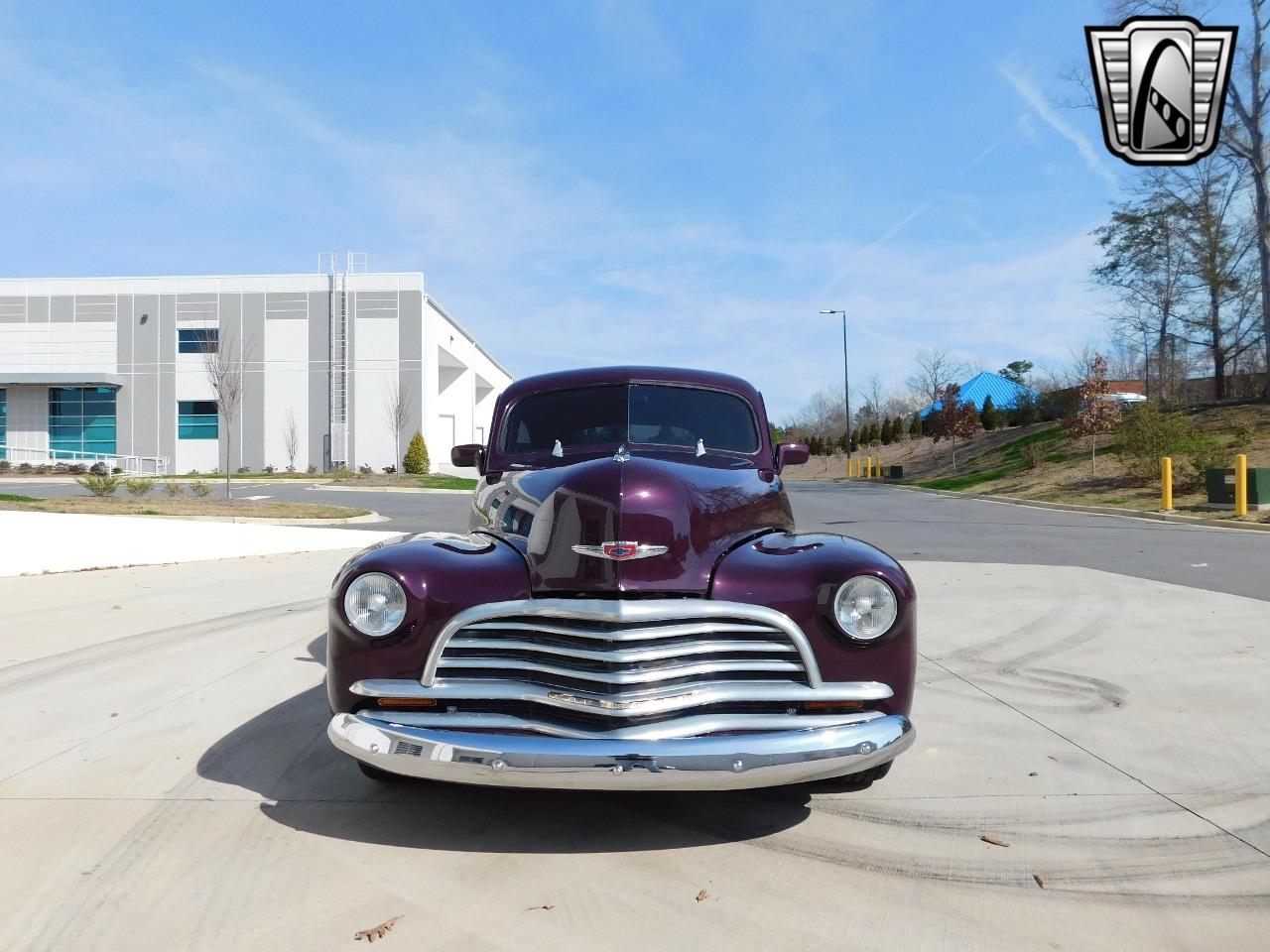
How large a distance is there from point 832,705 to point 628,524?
2.87ft

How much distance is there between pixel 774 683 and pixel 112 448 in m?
45.8

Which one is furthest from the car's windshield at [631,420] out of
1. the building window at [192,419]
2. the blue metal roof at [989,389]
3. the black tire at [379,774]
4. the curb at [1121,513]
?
the blue metal roof at [989,389]

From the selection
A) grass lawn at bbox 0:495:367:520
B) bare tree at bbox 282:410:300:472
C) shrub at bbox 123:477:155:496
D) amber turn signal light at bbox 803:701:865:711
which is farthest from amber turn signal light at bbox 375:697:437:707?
bare tree at bbox 282:410:300:472

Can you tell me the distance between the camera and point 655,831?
9.83 feet

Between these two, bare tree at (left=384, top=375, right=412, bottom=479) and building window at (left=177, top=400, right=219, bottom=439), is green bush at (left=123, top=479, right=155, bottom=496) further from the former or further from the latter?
building window at (left=177, top=400, right=219, bottom=439)

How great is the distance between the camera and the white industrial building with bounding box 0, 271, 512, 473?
1556 inches

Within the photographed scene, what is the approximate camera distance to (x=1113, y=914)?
2.41m

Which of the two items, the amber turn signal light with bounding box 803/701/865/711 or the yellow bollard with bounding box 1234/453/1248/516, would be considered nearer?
the amber turn signal light with bounding box 803/701/865/711

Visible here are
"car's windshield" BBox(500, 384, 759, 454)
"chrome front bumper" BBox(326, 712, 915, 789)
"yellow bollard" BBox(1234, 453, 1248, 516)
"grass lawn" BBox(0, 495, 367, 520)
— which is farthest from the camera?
"yellow bollard" BBox(1234, 453, 1248, 516)

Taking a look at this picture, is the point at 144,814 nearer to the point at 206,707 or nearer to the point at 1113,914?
the point at 206,707

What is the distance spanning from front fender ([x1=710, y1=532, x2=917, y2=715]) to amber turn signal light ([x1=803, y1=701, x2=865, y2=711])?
0.07 meters

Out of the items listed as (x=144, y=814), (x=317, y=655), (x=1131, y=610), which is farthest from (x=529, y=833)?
(x=1131, y=610)

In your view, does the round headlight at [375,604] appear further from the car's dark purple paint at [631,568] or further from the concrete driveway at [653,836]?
the concrete driveway at [653,836]

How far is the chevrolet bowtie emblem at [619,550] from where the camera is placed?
9.46ft
